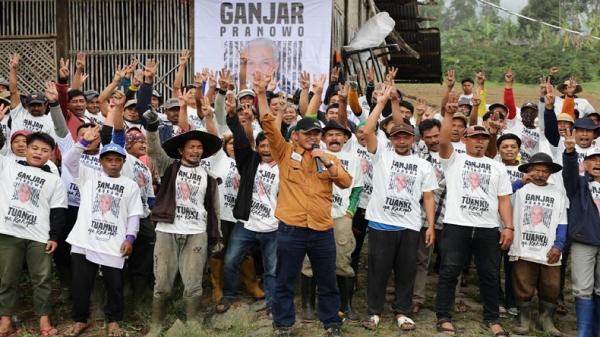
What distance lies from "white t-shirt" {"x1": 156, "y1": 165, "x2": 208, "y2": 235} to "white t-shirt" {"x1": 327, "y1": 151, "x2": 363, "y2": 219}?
3.93 feet

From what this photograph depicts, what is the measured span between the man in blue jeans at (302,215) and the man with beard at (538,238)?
1.81m

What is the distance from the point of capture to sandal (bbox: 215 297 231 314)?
637 cm

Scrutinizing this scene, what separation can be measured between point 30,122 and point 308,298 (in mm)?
3380

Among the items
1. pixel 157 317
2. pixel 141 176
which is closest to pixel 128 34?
pixel 141 176

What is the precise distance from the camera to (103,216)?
19.2ft

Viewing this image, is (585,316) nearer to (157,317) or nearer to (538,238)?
(538,238)

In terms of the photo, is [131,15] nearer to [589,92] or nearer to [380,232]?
[380,232]

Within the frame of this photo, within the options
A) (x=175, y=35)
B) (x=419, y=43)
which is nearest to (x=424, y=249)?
(x=175, y=35)

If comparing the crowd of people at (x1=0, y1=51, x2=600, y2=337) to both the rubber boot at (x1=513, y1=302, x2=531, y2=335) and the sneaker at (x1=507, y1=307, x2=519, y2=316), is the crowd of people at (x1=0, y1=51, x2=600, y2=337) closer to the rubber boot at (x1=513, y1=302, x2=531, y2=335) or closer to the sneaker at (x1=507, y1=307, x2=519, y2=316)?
the rubber boot at (x1=513, y1=302, x2=531, y2=335)

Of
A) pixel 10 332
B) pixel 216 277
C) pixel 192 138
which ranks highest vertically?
pixel 192 138

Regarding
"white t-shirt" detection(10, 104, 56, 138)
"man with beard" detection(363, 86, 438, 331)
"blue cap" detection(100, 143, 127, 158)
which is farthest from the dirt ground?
"white t-shirt" detection(10, 104, 56, 138)

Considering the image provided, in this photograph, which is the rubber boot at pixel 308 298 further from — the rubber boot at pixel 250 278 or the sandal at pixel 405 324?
the sandal at pixel 405 324

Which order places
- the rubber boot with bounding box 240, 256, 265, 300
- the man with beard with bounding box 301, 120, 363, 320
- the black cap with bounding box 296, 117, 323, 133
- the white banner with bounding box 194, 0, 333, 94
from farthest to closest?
the white banner with bounding box 194, 0, 333, 94 → the rubber boot with bounding box 240, 256, 265, 300 → the man with beard with bounding box 301, 120, 363, 320 → the black cap with bounding box 296, 117, 323, 133

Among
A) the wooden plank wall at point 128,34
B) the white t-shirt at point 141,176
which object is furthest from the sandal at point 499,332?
the wooden plank wall at point 128,34
